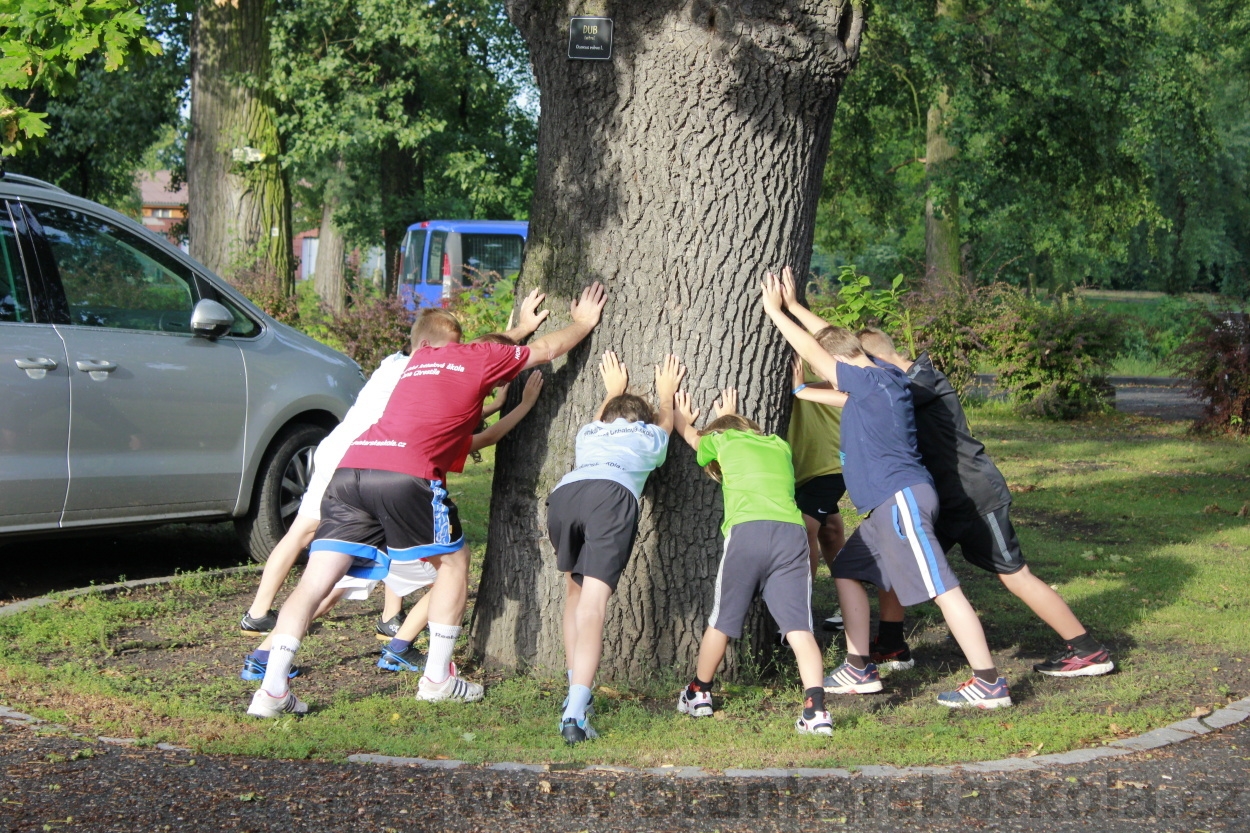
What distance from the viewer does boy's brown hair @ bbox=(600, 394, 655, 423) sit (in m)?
5.05

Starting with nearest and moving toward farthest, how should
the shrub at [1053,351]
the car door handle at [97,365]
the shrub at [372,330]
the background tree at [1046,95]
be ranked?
the car door handle at [97,365] < the shrub at [372,330] < the shrub at [1053,351] < the background tree at [1046,95]

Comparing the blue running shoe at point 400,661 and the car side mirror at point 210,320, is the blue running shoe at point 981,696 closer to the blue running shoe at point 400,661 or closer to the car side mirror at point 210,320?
the blue running shoe at point 400,661

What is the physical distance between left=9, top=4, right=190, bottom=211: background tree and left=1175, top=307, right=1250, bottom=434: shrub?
17.6 meters

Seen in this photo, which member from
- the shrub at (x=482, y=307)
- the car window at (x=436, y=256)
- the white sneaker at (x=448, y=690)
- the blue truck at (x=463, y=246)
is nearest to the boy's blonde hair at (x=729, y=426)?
the white sneaker at (x=448, y=690)

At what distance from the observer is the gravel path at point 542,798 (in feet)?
12.1

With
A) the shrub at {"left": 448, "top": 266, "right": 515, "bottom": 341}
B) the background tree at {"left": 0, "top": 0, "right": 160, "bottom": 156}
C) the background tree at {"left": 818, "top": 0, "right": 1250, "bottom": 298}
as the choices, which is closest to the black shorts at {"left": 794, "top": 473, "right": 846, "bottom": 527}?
the background tree at {"left": 0, "top": 0, "right": 160, "bottom": 156}

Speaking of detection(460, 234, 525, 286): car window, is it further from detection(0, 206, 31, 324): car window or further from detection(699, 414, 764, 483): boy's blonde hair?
detection(699, 414, 764, 483): boy's blonde hair

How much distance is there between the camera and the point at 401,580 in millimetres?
5250

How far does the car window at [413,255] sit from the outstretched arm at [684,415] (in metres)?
24.7

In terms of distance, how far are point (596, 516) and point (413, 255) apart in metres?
25.7

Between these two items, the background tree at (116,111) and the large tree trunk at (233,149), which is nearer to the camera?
the large tree trunk at (233,149)

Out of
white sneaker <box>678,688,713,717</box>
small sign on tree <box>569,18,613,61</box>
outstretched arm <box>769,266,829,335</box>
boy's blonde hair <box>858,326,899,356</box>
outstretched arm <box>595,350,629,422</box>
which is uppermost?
small sign on tree <box>569,18,613,61</box>

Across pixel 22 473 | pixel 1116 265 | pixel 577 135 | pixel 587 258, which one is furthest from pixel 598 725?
pixel 1116 265

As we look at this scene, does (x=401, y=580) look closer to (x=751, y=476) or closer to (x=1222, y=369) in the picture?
(x=751, y=476)
